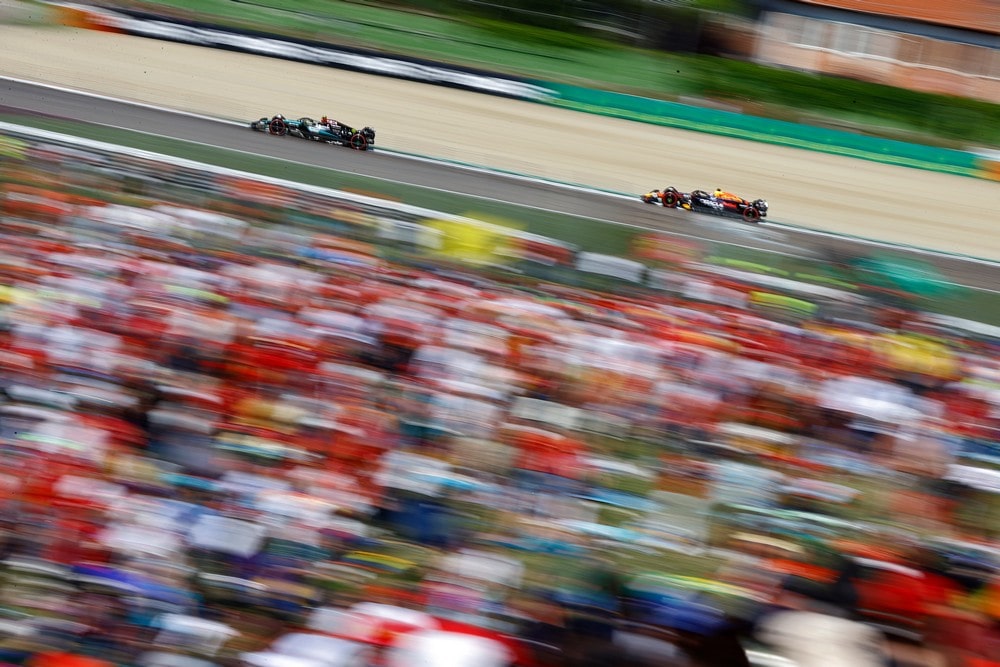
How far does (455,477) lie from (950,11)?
509 inches

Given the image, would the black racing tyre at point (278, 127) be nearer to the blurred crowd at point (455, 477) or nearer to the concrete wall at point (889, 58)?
the blurred crowd at point (455, 477)

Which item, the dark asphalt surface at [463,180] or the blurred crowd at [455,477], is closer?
the blurred crowd at [455,477]

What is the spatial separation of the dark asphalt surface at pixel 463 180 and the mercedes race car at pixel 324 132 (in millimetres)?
117

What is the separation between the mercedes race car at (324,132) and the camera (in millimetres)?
9625

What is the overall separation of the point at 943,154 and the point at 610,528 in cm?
1037

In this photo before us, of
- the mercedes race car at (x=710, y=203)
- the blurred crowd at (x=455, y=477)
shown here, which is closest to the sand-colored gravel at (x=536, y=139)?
the mercedes race car at (x=710, y=203)

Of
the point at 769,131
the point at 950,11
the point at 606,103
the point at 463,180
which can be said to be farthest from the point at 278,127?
the point at 950,11

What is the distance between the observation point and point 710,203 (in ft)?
30.1

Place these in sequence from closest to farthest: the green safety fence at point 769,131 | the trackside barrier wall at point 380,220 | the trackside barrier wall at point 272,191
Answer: the trackside barrier wall at point 380,220, the trackside barrier wall at point 272,191, the green safety fence at point 769,131

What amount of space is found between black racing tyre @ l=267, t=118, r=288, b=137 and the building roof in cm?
885

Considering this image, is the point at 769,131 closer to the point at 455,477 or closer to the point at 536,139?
the point at 536,139

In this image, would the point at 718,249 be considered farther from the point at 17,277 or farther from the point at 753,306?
the point at 17,277

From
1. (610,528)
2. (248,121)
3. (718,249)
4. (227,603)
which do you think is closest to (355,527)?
(227,603)

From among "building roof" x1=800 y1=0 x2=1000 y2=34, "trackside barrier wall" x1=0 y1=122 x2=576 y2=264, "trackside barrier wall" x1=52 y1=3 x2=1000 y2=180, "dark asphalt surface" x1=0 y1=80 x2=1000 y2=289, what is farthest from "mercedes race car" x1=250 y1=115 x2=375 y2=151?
"building roof" x1=800 y1=0 x2=1000 y2=34
